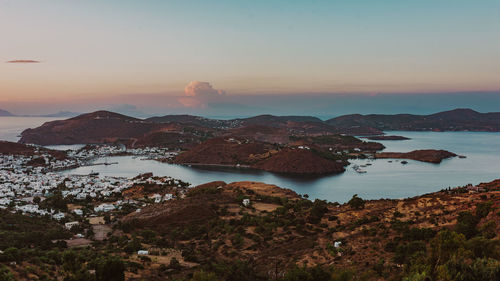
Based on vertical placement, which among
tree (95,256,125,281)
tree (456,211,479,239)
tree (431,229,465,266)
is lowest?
tree (95,256,125,281)

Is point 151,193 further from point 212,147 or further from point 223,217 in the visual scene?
point 212,147

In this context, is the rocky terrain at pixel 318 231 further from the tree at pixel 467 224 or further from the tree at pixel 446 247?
the tree at pixel 446 247

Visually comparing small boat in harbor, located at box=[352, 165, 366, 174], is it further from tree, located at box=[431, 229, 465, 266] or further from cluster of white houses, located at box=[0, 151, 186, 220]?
tree, located at box=[431, 229, 465, 266]

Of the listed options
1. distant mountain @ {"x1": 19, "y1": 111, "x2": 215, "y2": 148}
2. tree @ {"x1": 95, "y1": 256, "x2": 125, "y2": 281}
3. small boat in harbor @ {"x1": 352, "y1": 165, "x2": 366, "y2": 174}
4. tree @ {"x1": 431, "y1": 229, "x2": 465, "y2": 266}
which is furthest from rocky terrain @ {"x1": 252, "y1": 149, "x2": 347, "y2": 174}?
tree @ {"x1": 95, "y1": 256, "x2": 125, "y2": 281}

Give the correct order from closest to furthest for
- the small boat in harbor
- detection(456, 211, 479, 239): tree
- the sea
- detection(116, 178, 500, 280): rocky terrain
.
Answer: detection(456, 211, 479, 239): tree < detection(116, 178, 500, 280): rocky terrain < the sea < the small boat in harbor

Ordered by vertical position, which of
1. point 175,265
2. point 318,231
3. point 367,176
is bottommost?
point 367,176

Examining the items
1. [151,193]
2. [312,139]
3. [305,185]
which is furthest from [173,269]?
[312,139]

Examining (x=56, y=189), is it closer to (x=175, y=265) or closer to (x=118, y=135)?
→ (x=175, y=265)

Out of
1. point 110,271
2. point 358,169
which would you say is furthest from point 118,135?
point 110,271
